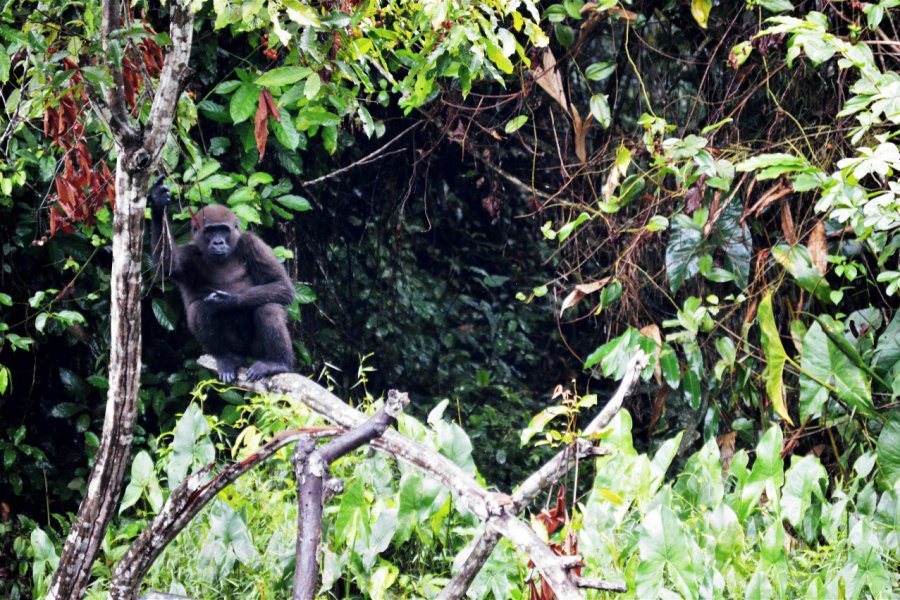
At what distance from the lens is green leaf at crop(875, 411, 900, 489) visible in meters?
4.38

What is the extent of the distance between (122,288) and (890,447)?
3189 mm

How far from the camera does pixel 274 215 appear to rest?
6633 millimetres

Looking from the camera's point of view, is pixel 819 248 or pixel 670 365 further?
pixel 670 365

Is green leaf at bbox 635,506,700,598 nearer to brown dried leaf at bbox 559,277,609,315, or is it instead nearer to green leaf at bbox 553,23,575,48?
brown dried leaf at bbox 559,277,609,315

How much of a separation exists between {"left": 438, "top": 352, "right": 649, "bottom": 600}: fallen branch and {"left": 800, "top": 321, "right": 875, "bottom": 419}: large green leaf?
2.00 metres

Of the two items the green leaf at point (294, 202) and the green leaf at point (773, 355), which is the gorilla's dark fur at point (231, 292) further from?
the green leaf at point (773, 355)

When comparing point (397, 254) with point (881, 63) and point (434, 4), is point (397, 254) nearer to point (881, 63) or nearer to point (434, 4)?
point (881, 63)

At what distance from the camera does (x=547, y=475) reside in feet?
8.52

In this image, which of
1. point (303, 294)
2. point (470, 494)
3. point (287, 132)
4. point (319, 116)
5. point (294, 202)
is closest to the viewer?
point (470, 494)

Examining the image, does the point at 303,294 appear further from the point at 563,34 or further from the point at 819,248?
the point at 819,248

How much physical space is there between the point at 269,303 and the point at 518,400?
2537 mm

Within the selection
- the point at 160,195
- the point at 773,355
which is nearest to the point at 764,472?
the point at 773,355

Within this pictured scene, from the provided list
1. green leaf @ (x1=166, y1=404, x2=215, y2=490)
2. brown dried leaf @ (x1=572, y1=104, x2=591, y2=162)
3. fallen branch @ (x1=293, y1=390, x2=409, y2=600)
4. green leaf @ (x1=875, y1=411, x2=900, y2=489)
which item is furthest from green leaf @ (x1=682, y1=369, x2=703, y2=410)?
fallen branch @ (x1=293, y1=390, x2=409, y2=600)

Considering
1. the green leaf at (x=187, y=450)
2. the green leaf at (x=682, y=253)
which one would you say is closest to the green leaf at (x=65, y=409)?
the green leaf at (x=187, y=450)
